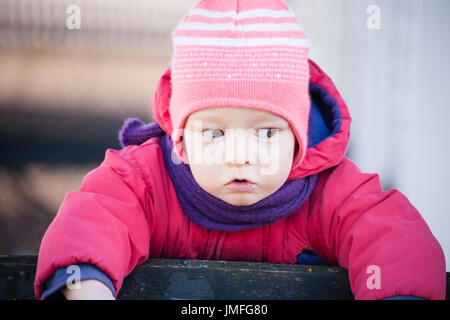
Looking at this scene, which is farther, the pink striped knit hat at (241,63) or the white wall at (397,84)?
the white wall at (397,84)

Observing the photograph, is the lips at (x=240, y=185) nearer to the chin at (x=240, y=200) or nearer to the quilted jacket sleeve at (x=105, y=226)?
the chin at (x=240, y=200)

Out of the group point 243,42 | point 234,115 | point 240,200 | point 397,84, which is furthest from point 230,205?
point 397,84

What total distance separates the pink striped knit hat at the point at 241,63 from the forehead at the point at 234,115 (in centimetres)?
1

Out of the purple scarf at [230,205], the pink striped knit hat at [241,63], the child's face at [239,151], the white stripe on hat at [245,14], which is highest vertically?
the white stripe on hat at [245,14]

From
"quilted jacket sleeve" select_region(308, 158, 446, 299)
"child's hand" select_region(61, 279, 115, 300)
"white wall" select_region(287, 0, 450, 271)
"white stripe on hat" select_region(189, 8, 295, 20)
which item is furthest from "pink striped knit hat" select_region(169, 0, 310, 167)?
"white wall" select_region(287, 0, 450, 271)

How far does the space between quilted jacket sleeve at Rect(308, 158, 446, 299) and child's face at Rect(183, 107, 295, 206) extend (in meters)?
0.16

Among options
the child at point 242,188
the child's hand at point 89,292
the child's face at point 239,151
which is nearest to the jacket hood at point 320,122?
the child at point 242,188

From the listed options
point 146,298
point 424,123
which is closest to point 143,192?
point 146,298

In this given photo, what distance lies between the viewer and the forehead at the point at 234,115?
1.00m

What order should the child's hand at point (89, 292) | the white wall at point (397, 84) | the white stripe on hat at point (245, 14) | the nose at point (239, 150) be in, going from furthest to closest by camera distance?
the white wall at point (397, 84) < the white stripe on hat at point (245, 14) < the nose at point (239, 150) < the child's hand at point (89, 292)

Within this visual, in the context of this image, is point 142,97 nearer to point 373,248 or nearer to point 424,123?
point 424,123

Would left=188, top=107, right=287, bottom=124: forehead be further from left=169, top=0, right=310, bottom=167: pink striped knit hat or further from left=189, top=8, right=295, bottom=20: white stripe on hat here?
left=189, top=8, right=295, bottom=20: white stripe on hat

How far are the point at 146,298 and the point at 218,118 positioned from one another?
372mm

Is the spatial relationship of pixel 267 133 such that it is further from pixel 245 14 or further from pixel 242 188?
pixel 245 14
